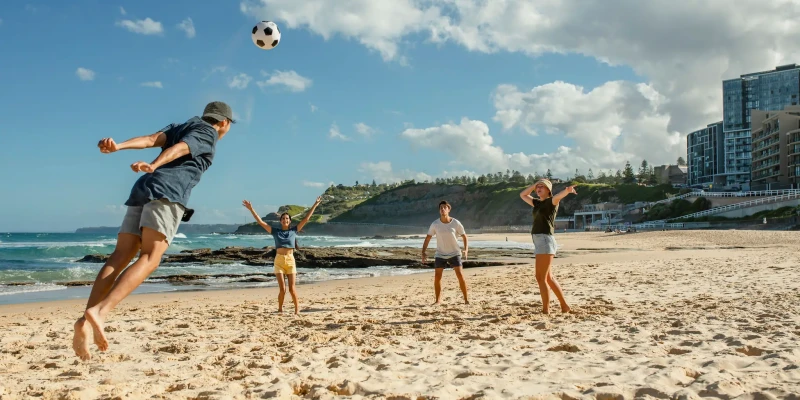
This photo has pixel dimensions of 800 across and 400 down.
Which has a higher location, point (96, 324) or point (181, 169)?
point (181, 169)

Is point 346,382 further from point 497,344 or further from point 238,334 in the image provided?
point 238,334

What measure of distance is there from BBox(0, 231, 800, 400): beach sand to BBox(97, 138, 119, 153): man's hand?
1.52 metres

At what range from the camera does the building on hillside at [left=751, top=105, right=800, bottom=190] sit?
69.2 meters

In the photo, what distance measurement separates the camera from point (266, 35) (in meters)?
7.43

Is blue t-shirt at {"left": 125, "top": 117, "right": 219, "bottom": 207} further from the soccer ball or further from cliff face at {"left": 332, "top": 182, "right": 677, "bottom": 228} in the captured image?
cliff face at {"left": 332, "top": 182, "right": 677, "bottom": 228}

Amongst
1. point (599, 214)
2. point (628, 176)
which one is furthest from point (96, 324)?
point (628, 176)

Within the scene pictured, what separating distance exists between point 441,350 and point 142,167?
285 cm

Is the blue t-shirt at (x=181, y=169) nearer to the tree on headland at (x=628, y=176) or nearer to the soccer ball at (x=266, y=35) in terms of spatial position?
the soccer ball at (x=266, y=35)

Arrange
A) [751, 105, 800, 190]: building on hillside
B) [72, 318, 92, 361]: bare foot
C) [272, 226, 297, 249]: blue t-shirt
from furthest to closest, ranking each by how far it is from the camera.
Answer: [751, 105, 800, 190]: building on hillside
[272, 226, 297, 249]: blue t-shirt
[72, 318, 92, 361]: bare foot

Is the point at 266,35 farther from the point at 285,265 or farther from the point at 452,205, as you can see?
the point at 452,205

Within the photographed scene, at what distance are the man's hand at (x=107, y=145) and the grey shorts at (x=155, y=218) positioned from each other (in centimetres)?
39

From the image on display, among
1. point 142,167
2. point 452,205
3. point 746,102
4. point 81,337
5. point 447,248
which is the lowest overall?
point 81,337

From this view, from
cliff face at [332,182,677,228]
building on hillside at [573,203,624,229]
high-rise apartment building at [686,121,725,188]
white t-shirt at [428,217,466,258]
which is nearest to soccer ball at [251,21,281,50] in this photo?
white t-shirt at [428,217,466,258]

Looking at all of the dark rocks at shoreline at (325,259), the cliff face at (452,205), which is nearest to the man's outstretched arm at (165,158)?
the dark rocks at shoreline at (325,259)
